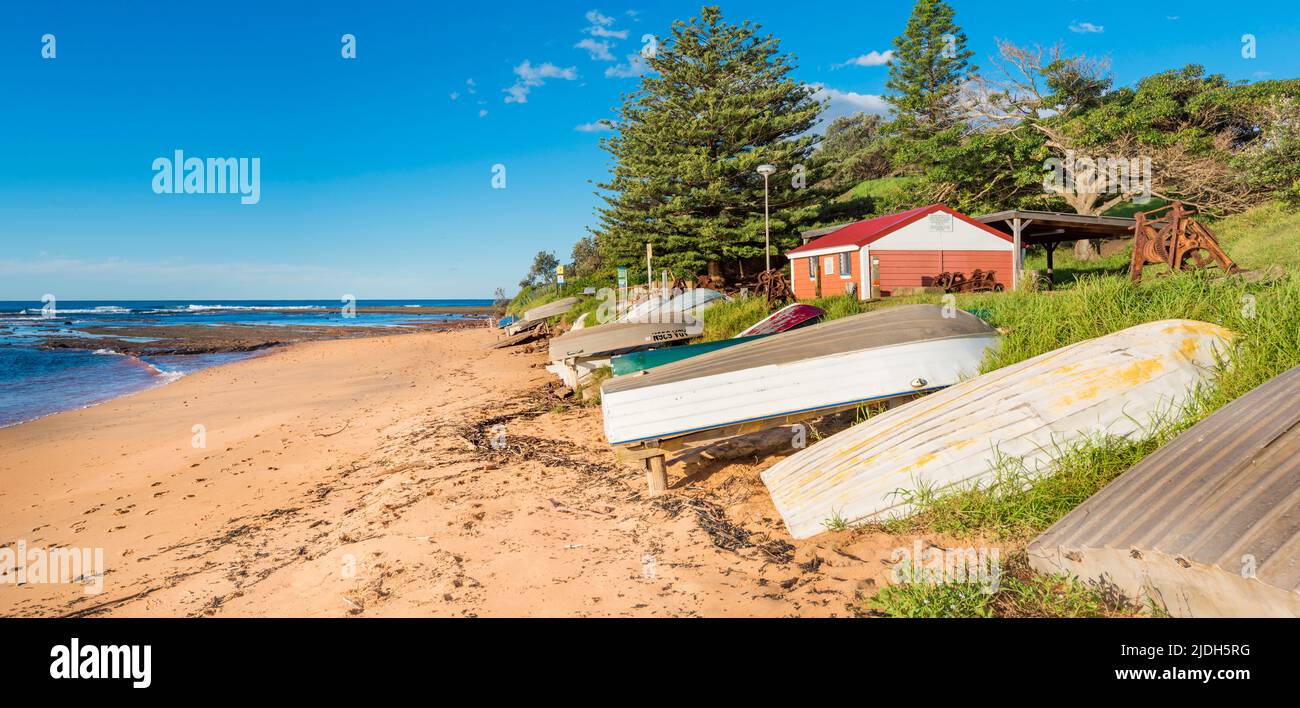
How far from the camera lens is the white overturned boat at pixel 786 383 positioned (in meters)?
5.68

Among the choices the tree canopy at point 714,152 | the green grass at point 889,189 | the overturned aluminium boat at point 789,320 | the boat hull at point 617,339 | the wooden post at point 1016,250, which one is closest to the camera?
the overturned aluminium boat at point 789,320

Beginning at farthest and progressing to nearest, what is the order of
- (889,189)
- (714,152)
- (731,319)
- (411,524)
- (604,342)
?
(889,189)
(714,152)
(731,319)
(604,342)
(411,524)

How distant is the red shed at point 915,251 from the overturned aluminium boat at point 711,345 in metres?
9.70

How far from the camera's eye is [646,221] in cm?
2792

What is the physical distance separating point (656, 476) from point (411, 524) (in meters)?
2.13

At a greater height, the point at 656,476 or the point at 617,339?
the point at 617,339

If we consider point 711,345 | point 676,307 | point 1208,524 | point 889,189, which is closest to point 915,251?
point 676,307

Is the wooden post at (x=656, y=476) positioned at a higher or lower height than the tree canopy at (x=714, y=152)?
lower

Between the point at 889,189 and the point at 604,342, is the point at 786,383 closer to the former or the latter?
the point at 604,342

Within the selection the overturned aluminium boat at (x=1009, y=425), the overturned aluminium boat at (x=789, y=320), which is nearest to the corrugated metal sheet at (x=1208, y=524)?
the overturned aluminium boat at (x=1009, y=425)

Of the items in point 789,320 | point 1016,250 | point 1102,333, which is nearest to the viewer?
point 1102,333

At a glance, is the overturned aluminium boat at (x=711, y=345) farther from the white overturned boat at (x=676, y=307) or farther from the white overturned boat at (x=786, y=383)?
the white overturned boat at (x=676, y=307)

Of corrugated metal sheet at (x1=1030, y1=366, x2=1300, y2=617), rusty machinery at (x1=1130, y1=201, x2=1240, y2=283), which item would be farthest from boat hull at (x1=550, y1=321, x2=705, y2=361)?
corrugated metal sheet at (x1=1030, y1=366, x2=1300, y2=617)

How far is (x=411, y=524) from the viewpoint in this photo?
5.32m
